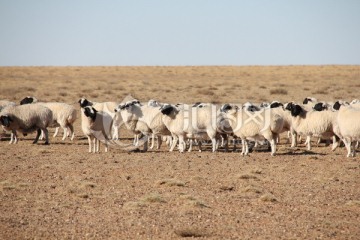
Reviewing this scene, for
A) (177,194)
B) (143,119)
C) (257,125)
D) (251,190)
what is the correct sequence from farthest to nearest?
(143,119), (257,125), (251,190), (177,194)

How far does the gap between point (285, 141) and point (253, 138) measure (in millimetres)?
4822

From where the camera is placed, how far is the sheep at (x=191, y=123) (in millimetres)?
17781

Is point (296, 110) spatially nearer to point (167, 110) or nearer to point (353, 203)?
point (167, 110)

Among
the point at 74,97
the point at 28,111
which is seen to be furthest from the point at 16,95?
the point at 28,111

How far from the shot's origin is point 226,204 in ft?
35.9

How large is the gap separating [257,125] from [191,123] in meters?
2.08

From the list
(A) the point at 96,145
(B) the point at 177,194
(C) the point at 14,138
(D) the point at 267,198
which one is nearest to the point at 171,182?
(B) the point at 177,194

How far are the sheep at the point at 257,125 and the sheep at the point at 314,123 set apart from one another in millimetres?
1320

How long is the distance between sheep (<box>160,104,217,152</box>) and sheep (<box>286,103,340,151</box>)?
2.61m

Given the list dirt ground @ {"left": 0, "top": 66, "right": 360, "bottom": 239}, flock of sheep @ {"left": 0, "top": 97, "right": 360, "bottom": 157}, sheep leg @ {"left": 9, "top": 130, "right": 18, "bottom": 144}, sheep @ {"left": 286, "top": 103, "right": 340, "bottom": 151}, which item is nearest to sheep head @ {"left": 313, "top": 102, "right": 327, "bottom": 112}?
flock of sheep @ {"left": 0, "top": 97, "right": 360, "bottom": 157}

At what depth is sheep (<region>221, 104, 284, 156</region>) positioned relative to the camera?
1677 cm

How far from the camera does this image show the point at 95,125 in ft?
59.0

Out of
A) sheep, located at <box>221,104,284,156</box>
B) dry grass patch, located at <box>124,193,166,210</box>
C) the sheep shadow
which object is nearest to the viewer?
dry grass patch, located at <box>124,193,166,210</box>

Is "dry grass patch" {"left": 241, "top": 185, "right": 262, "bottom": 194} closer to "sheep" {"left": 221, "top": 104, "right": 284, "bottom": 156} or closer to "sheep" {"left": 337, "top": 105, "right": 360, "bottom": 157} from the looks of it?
"sheep" {"left": 221, "top": 104, "right": 284, "bottom": 156}
